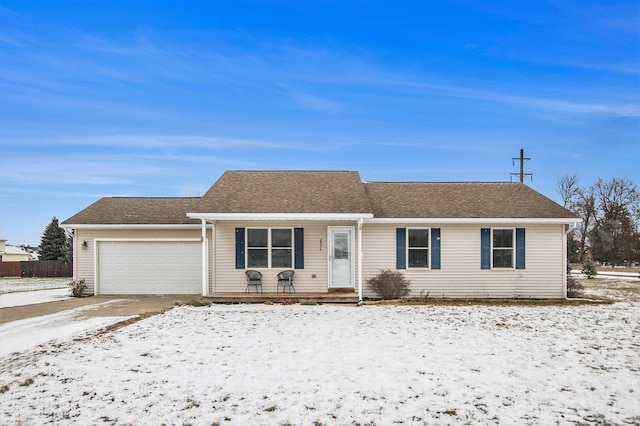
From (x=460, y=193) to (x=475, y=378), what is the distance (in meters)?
12.0

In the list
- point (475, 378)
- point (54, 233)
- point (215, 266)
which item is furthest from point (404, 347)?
point (54, 233)

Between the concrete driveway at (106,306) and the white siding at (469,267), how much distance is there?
6.23 metres

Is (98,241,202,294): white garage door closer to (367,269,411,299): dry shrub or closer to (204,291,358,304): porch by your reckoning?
(204,291,358,304): porch

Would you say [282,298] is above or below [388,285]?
below

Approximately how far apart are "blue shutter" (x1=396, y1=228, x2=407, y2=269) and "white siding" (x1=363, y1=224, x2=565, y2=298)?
0.13 metres

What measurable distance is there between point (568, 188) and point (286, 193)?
41463mm

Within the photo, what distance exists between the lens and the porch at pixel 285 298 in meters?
14.4

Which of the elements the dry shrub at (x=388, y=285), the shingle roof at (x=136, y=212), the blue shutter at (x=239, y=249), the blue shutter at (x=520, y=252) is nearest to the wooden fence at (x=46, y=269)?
the shingle roof at (x=136, y=212)

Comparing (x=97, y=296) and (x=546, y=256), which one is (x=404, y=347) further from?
(x=97, y=296)

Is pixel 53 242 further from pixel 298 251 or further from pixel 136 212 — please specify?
pixel 298 251

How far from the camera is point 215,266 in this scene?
51.5ft

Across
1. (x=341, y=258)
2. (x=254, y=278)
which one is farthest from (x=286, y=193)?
(x=254, y=278)

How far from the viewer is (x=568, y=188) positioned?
4803 centimetres

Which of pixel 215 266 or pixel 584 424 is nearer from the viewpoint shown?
pixel 584 424
